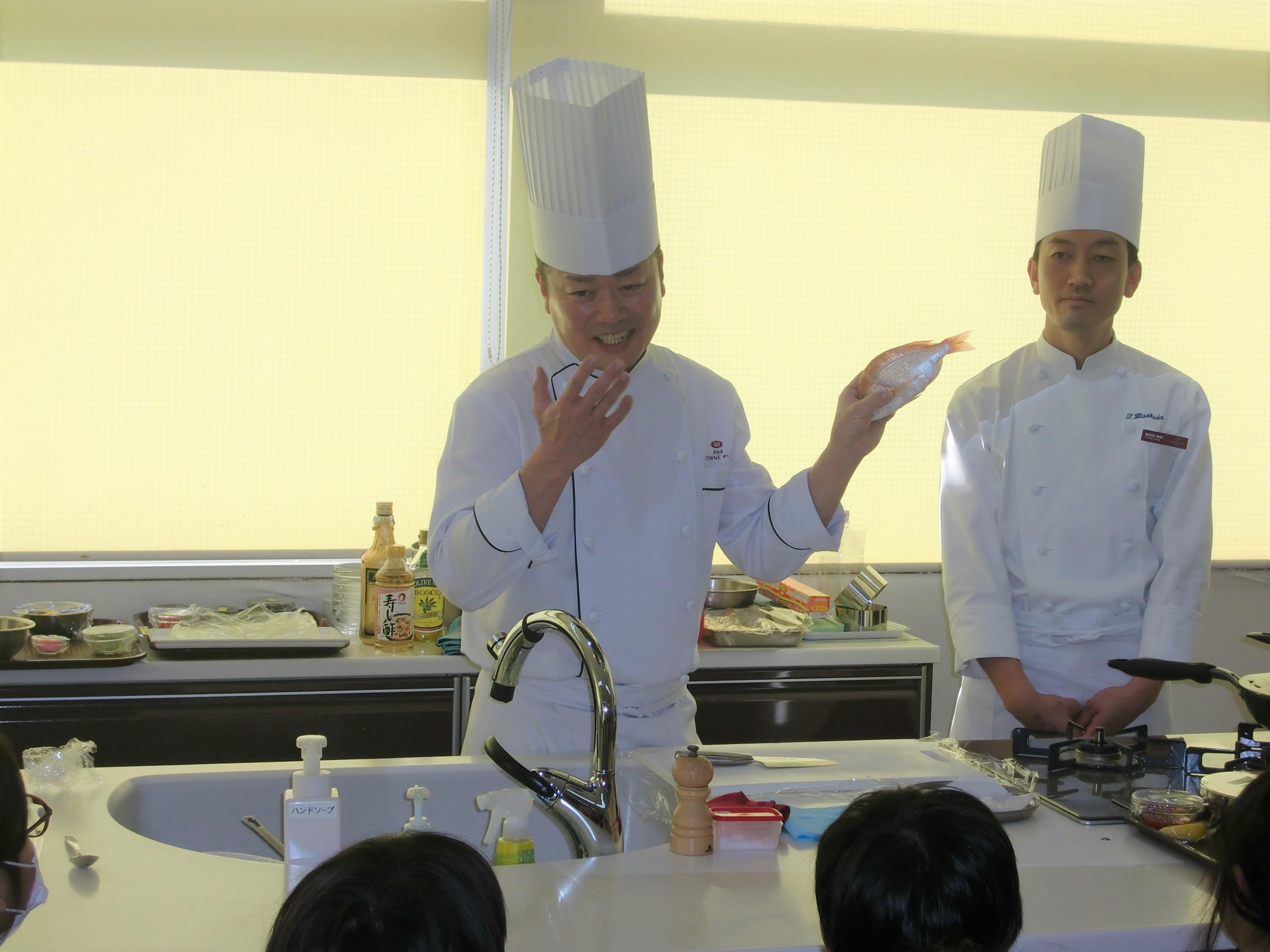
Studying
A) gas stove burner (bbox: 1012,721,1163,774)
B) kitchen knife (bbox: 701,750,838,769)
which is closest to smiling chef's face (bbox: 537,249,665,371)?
kitchen knife (bbox: 701,750,838,769)

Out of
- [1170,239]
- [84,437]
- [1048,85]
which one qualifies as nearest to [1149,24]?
[1048,85]

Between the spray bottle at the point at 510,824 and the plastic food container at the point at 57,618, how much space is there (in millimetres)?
1549

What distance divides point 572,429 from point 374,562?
1376 mm

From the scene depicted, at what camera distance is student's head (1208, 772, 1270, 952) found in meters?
0.87

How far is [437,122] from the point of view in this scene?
120 inches

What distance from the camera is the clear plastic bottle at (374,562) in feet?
8.93

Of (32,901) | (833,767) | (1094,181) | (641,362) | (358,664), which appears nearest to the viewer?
(32,901)

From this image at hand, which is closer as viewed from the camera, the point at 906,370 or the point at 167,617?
the point at 906,370

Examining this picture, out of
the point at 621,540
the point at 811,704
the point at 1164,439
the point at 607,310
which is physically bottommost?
the point at 811,704

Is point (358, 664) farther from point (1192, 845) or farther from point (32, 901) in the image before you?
point (1192, 845)

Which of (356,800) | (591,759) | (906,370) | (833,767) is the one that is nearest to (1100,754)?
(833,767)

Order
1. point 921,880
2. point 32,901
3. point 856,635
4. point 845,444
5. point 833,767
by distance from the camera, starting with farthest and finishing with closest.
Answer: point 856,635 < point 845,444 < point 833,767 < point 32,901 < point 921,880

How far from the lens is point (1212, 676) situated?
5.30 feet

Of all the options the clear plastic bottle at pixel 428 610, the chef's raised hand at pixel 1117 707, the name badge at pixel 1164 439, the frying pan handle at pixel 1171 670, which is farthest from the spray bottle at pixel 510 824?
the name badge at pixel 1164 439
